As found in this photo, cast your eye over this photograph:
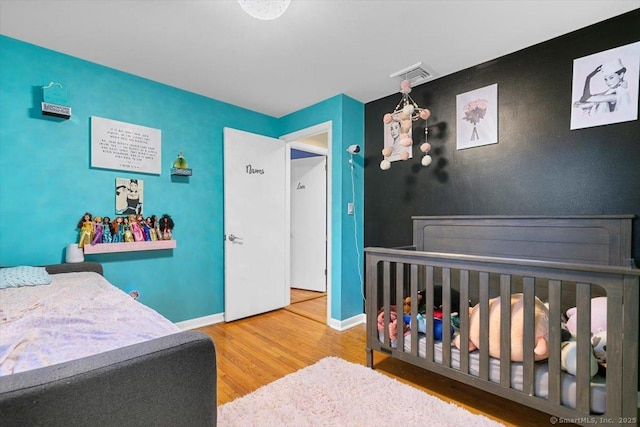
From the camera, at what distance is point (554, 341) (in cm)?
132

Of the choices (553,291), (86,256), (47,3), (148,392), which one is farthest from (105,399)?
(47,3)

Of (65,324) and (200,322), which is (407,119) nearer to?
(65,324)

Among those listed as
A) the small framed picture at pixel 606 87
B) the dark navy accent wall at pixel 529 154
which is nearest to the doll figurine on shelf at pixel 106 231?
the dark navy accent wall at pixel 529 154

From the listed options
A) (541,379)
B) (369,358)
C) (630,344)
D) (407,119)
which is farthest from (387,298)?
(407,119)

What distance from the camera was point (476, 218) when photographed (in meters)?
2.19

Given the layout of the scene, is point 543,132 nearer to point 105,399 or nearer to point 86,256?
point 105,399

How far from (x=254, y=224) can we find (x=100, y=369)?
2357 millimetres

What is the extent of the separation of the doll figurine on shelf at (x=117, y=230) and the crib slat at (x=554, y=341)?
2.87 metres

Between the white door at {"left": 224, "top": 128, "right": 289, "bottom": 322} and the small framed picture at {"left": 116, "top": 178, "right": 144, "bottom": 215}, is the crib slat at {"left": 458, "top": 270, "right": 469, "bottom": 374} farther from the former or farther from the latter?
the small framed picture at {"left": 116, "top": 178, "right": 144, "bottom": 215}

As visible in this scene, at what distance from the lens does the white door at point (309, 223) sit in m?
4.12

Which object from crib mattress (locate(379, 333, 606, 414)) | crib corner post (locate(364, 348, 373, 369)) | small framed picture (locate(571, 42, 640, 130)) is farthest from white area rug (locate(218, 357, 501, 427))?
small framed picture (locate(571, 42, 640, 130))

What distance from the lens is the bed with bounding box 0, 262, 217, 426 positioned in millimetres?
716

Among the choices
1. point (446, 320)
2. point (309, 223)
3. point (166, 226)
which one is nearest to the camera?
point (446, 320)

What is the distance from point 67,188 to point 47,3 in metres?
1.18
